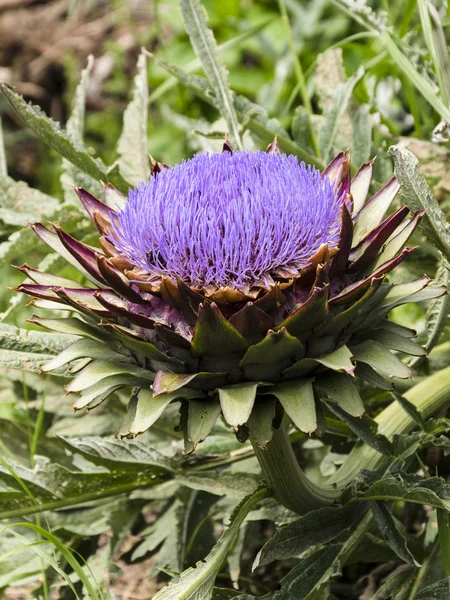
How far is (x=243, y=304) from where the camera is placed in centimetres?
97

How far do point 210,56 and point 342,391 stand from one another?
0.82m

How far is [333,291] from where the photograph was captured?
1006 millimetres

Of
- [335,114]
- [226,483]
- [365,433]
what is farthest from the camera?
[335,114]

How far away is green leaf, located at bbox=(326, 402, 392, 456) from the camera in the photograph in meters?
1.13

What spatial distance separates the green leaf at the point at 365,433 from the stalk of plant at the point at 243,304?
0.09 m

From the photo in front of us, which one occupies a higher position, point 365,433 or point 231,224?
point 231,224

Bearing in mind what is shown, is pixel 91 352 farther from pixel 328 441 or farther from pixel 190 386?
pixel 328 441

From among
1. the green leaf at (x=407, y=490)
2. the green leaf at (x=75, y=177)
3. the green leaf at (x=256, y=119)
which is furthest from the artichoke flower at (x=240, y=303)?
the green leaf at (x=75, y=177)

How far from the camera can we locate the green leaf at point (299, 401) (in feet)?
2.99

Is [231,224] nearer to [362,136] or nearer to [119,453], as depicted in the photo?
[119,453]

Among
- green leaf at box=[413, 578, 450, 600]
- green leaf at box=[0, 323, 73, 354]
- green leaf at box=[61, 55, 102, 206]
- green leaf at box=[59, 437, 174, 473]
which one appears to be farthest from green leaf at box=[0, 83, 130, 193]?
green leaf at box=[413, 578, 450, 600]

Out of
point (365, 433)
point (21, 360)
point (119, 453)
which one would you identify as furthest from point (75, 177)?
point (365, 433)

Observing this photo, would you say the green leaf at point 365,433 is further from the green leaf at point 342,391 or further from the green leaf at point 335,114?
the green leaf at point 335,114

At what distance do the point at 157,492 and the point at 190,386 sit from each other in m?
0.45
